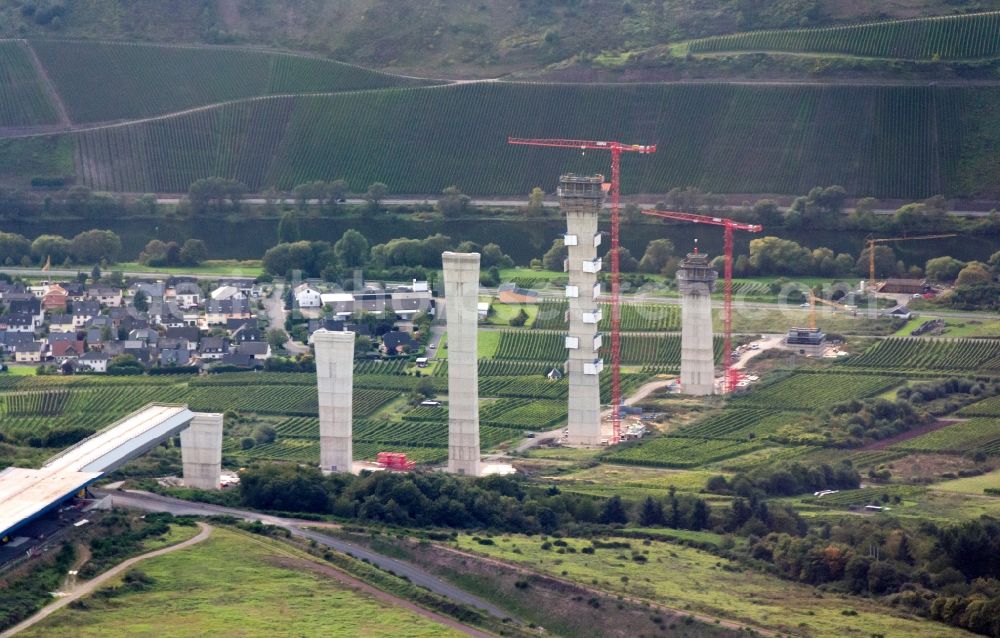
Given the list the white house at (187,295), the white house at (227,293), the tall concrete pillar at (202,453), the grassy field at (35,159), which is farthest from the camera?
the grassy field at (35,159)

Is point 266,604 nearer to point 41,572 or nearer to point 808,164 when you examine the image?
point 41,572

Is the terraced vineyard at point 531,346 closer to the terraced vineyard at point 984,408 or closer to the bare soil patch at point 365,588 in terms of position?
the terraced vineyard at point 984,408

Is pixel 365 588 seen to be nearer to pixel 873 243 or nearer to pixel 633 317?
pixel 633 317

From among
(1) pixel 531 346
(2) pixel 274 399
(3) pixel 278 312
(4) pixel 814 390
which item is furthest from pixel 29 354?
(4) pixel 814 390

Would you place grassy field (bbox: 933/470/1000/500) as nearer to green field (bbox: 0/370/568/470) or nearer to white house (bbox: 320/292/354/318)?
green field (bbox: 0/370/568/470)

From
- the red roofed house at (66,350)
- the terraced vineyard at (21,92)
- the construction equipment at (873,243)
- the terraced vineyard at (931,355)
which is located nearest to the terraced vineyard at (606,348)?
the terraced vineyard at (931,355)
